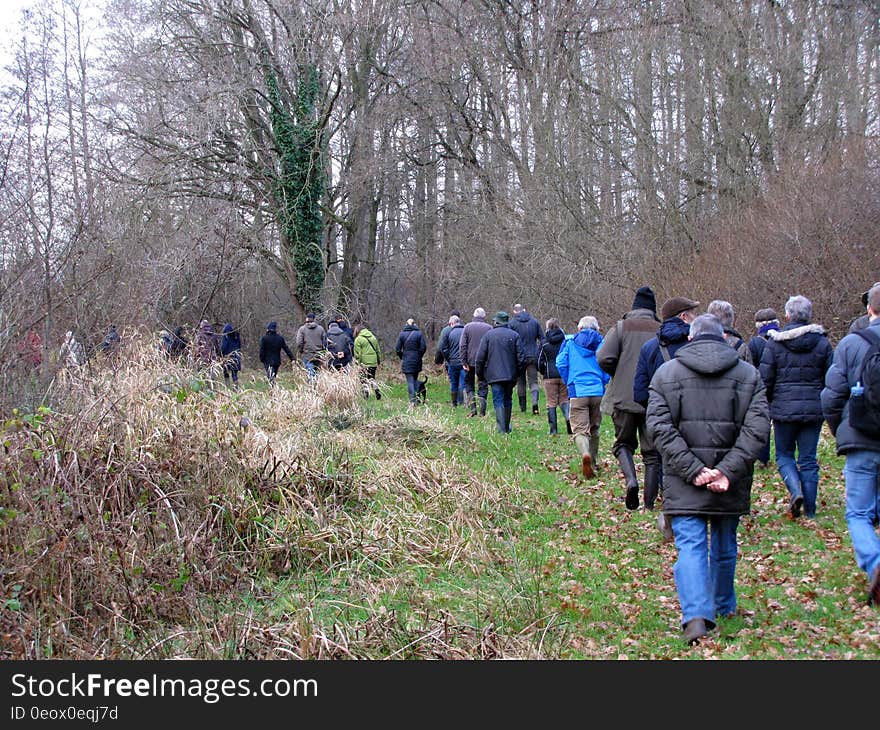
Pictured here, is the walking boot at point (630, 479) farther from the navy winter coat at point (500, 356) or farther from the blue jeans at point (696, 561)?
the navy winter coat at point (500, 356)

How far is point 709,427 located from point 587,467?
520cm

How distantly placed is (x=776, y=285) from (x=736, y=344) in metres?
7.58

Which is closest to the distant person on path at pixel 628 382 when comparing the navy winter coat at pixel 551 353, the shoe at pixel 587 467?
the shoe at pixel 587 467

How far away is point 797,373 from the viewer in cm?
812

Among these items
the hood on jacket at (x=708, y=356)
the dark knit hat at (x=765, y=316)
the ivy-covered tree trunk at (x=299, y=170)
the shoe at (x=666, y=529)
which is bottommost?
the shoe at (x=666, y=529)

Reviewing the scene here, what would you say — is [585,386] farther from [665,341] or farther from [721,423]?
[721,423]

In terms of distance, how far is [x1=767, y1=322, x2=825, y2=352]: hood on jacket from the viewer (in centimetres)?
808

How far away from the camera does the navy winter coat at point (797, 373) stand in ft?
26.3

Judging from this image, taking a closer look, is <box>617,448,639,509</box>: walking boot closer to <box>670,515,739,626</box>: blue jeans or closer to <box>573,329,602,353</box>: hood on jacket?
<box>573,329,602,353</box>: hood on jacket

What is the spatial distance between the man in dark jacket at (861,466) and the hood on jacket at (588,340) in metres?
4.60

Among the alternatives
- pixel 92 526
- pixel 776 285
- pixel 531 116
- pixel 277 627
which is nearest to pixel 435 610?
pixel 277 627

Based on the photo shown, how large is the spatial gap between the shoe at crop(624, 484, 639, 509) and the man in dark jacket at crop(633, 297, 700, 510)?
45.2 inches

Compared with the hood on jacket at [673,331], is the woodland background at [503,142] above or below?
above

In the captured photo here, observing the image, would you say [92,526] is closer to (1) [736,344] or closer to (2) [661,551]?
(2) [661,551]
